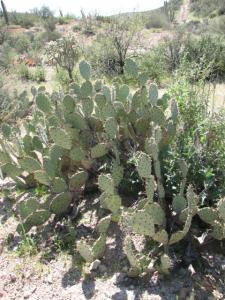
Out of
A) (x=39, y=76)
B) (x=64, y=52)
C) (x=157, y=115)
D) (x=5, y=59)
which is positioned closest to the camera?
(x=157, y=115)

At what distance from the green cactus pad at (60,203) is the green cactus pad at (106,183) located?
2.07 feet

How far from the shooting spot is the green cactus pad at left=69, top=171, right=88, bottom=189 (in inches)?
180

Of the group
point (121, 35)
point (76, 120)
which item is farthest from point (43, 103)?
point (121, 35)

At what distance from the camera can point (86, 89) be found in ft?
17.2

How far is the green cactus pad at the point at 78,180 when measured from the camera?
15.0ft

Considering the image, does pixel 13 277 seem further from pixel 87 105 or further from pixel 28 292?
pixel 87 105

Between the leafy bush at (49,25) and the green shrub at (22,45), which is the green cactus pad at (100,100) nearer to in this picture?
the green shrub at (22,45)

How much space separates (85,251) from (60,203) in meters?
0.84

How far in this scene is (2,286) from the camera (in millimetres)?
4008

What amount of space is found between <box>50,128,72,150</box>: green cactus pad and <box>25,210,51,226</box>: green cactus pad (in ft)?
2.25

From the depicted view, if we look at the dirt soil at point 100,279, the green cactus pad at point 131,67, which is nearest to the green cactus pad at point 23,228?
the dirt soil at point 100,279

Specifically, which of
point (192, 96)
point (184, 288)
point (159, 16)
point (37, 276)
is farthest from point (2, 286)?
point (159, 16)

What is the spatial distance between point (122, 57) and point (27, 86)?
2.56m

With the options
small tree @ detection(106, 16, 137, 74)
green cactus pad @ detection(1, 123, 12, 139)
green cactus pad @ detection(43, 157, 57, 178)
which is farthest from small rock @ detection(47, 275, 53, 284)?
small tree @ detection(106, 16, 137, 74)
